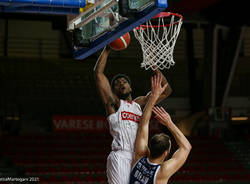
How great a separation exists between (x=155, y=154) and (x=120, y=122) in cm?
44

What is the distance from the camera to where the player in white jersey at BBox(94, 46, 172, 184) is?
358 centimetres

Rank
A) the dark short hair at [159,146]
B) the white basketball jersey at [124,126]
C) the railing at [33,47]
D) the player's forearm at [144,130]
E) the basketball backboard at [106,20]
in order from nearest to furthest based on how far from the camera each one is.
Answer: the basketball backboard at [106,20] < the dark short hair at [159,146] < the player's forearm at [144,130] < the white basketball jersey at [124,126] < the railing at [33,47]

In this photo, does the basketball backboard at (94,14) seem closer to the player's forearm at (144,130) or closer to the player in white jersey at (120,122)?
the player in white jersey at (120,122)

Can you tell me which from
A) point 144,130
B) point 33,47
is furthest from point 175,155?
point 33,47

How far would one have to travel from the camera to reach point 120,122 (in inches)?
145

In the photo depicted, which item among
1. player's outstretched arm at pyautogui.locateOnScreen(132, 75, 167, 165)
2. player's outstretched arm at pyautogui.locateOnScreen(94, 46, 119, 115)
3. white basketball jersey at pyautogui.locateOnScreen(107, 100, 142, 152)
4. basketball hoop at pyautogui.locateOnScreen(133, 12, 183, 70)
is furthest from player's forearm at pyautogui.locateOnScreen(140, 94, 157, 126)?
basketball hoop at pyautogui.locateOnScreen(133, 12, 183, 70)

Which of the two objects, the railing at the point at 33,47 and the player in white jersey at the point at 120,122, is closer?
the player in white jersey at the point at 120,122

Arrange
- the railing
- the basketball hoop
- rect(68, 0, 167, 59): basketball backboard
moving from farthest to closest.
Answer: the railing → the basketball hoop → rect(68, 0, 167, 59): basketball backboard

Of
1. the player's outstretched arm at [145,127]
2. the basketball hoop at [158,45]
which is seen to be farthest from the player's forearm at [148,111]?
the basketball hoop at [158,45]

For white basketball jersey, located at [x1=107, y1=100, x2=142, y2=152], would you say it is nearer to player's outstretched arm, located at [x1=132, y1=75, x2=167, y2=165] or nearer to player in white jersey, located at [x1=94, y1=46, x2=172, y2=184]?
player in white jersey, located at [x1=94, y1=46, x2=172, y2=184]

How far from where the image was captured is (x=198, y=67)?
47.4 ft

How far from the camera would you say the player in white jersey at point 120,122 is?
3.58 metres

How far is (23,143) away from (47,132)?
1.53 meters

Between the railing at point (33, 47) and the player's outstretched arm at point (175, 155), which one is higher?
the railing at point (33, 47)
